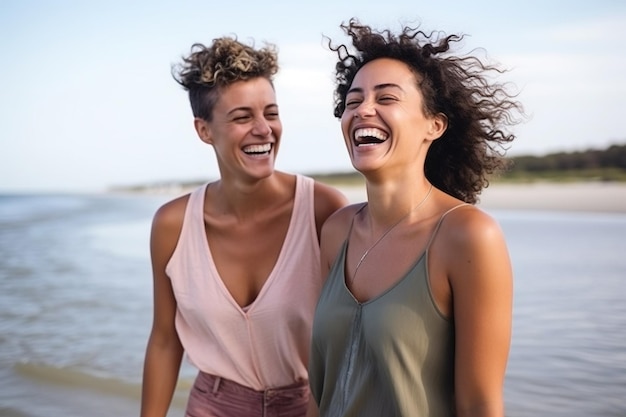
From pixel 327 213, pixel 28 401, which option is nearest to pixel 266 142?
pixel 327 213

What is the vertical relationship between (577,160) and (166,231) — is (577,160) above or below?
below

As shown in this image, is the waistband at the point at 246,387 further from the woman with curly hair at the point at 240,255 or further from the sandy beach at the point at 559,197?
the sandy beach at the point at 559,197

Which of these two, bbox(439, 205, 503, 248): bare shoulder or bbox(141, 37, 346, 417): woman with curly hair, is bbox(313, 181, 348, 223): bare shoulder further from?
bbox(439, 205, 503, 248): bare shoulder

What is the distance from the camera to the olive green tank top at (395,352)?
2.30 metres

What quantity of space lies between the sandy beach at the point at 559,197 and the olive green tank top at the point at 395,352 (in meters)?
13.7

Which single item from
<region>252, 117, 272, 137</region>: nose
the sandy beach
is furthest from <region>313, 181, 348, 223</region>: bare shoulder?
the sandy beach

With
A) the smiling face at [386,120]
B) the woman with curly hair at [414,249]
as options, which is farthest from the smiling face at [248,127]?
the smiling face at [386,120]

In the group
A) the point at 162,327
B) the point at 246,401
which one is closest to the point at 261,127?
the point at 162,327

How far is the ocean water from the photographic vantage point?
17.6ft

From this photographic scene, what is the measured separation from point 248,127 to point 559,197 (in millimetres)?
15920

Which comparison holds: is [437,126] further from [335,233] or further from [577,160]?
→ [577,160]

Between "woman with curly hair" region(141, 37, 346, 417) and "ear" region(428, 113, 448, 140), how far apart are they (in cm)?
78

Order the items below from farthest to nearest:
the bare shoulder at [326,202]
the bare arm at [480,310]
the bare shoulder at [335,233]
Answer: the bare shoulder at [326,202] → the bare shoulder at [335,233] → the bare arm at [480,310]

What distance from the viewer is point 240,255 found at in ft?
11.0
